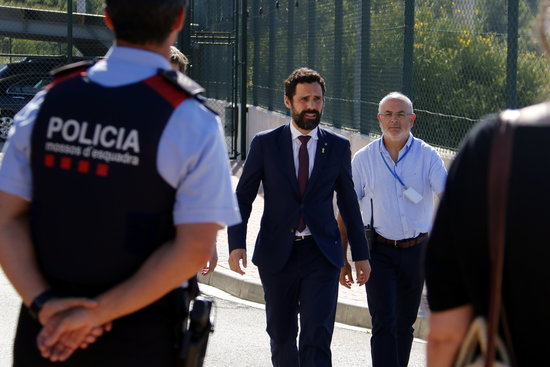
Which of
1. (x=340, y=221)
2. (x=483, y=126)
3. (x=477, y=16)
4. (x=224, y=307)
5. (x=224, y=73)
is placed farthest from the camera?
(x=224, y=73)

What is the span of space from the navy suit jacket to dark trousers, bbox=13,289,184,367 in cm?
297

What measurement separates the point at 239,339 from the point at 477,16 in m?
4.24

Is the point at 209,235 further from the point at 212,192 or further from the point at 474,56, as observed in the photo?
the point at 474,56

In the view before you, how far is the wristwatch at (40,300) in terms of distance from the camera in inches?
118

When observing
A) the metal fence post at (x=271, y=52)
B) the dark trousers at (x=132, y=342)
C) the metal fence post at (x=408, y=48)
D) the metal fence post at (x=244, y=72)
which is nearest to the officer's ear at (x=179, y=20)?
the dark trousers at (x=132, y=342)

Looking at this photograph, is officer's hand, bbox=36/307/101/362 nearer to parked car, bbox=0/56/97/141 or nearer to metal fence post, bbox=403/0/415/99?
metal fence post, bbox=403/0/415/99

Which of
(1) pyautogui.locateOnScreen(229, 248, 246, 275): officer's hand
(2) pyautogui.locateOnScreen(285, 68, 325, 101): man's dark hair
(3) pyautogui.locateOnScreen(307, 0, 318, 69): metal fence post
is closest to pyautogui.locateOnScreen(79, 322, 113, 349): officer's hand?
(1) pyautogui.locateOnScreen(229, 248, 246, 275): officer's hand

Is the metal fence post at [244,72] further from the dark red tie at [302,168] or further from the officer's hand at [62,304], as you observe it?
the officer's hand at [62,304]

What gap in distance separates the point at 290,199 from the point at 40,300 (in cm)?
325

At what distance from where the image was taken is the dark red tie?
6141mm

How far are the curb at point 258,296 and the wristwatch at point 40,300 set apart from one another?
5.41 meters

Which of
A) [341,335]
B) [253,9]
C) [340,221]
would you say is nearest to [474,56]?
[341,335]

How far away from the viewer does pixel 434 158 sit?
22.6 ft

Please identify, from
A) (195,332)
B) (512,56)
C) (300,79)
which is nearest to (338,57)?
(512,56)
